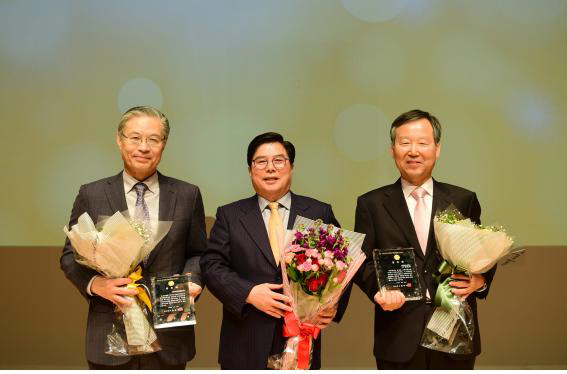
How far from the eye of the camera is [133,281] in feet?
8.00

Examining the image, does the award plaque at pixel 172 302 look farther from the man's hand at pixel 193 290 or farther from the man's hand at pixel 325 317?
the man's hand at pixel 325 317

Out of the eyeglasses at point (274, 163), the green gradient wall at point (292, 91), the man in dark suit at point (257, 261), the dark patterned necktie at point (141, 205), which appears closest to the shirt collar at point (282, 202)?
the man in dark suit at point (257, 261)

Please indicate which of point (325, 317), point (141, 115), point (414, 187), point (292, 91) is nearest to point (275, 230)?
point (325, 317)

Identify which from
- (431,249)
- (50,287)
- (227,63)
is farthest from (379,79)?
(50,287)

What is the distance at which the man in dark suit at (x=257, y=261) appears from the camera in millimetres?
2541

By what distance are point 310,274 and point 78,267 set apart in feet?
3.21

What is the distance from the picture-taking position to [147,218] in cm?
260

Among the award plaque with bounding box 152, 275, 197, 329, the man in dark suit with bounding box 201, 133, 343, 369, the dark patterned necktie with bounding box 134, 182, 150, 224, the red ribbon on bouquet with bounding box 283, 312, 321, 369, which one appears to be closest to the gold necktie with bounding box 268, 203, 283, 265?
the man in dark suit with bounding box 201, 133, 343, 369

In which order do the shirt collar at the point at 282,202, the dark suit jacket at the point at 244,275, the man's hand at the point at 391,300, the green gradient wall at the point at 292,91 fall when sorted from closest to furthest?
the man's hand at the point at 391,300, the dark suit jacket at the point at 244,275, the shirt collar at the point at 282,202, the green gradient wall at the point at 292,91

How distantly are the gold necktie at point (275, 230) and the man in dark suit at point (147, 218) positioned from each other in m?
0.33

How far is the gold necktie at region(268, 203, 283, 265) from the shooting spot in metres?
2.65

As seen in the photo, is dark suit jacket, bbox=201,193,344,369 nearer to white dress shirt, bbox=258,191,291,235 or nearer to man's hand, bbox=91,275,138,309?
white dress shirt, bbox=258,191,291,235

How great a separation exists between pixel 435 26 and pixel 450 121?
639mm

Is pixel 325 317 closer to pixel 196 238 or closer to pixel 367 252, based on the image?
pixel 367 252
